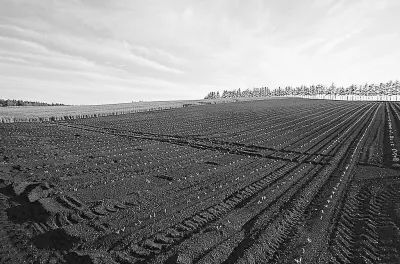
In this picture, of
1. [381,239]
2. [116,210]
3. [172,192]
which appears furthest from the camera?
[172,192]

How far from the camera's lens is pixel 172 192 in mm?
14438

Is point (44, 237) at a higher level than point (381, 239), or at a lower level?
higher

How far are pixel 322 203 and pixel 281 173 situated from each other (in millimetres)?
4881

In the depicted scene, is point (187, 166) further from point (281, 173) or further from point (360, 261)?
point (360, 261)

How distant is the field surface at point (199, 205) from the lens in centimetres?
910

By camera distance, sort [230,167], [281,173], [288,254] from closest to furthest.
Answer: [288,254] < [281,173] < [230,167]

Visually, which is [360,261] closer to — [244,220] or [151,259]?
[244,220]

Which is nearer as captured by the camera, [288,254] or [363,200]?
[288,254]

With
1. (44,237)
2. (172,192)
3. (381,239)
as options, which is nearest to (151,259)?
(44,237)

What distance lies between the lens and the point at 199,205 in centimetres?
1273

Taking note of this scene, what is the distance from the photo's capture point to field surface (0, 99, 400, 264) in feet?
29.9

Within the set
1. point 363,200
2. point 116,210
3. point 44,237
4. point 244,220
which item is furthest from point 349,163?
point 44,237

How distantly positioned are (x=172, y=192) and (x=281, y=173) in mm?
7111

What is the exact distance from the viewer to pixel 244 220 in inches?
448
